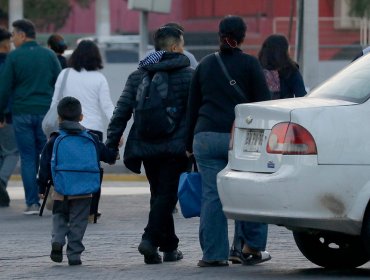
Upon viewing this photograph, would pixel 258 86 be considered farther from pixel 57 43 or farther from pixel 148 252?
pixel 57 43

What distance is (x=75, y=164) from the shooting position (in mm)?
9898

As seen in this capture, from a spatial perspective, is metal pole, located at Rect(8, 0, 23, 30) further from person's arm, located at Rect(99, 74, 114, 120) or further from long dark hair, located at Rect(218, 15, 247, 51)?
long dark hair, located at Rect(218, 15, 247, 51)

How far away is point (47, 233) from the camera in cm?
1208

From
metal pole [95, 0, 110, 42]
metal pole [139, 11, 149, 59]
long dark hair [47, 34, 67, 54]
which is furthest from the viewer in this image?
metal pole [95, 0, 110, 42]

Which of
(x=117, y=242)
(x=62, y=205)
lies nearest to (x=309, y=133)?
(x=62, y=205)

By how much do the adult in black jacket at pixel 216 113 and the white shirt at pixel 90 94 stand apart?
3429 mm

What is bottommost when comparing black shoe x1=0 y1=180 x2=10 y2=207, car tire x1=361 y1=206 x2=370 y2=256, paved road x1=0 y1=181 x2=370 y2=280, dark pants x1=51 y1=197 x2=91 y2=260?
black shoe x1=0 y1=180 x2=10 y2=207

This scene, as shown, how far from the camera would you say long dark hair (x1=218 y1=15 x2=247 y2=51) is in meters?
9.50

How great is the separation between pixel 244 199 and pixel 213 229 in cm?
78

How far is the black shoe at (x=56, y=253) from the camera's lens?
385 inches

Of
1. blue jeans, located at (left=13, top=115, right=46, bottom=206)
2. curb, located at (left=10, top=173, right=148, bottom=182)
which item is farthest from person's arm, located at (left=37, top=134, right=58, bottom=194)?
curb, located at (left=10, top=173, right=148, bottom=182)

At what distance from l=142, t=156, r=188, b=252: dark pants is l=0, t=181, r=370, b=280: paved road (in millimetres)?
209

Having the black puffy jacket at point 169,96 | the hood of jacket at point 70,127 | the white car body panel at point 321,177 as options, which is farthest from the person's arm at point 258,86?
the hood of jacket at point 70,127

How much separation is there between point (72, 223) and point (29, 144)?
3.88 meters
